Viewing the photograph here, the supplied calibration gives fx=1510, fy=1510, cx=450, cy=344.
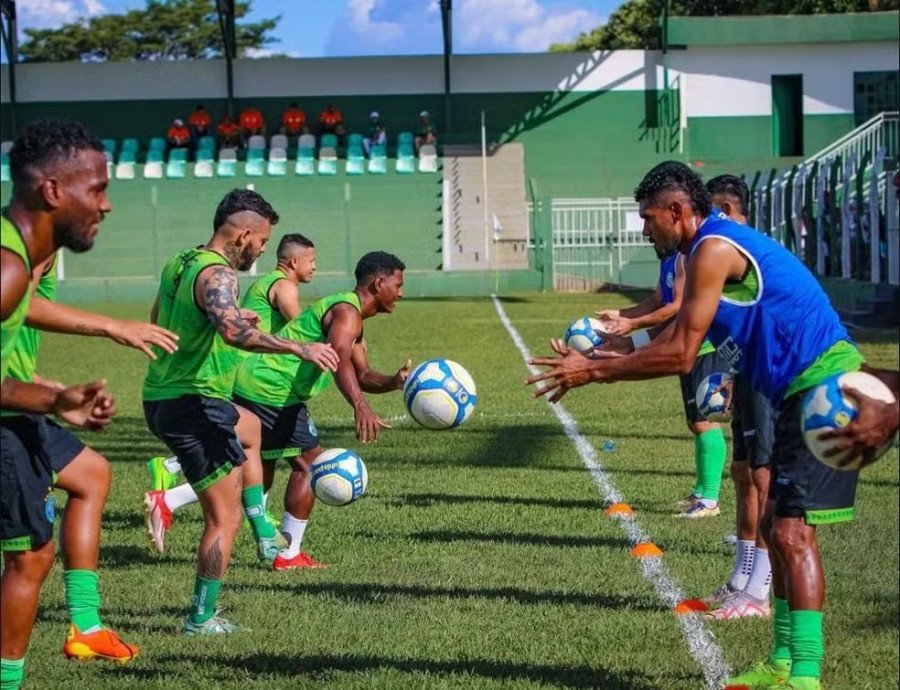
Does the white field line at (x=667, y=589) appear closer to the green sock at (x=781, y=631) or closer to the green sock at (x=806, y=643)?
the green sock at (x=781, y=631)

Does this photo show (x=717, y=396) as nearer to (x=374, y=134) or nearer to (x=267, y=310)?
(x=267, y=310)

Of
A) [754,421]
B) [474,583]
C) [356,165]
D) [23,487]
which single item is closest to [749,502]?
[754,421]

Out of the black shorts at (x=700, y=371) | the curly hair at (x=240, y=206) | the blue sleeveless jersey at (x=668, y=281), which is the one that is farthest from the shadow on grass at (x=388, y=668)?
the black shorts at (x=700, y=371)

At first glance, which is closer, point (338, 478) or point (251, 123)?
point (338, 478)

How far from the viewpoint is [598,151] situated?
48.5m

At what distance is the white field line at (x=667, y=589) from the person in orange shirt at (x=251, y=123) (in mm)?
34793

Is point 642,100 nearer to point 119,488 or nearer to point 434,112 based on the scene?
point 434,112

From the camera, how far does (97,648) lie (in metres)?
6.82

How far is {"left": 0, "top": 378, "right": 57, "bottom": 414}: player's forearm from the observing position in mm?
5172

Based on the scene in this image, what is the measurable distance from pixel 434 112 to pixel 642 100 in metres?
6.68

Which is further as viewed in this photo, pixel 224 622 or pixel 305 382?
pixel 305 382

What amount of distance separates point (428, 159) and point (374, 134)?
372cm

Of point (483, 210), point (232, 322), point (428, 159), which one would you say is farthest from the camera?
point (483, 210)

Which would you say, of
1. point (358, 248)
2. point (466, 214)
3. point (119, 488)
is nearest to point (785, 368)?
point (119, 488)
